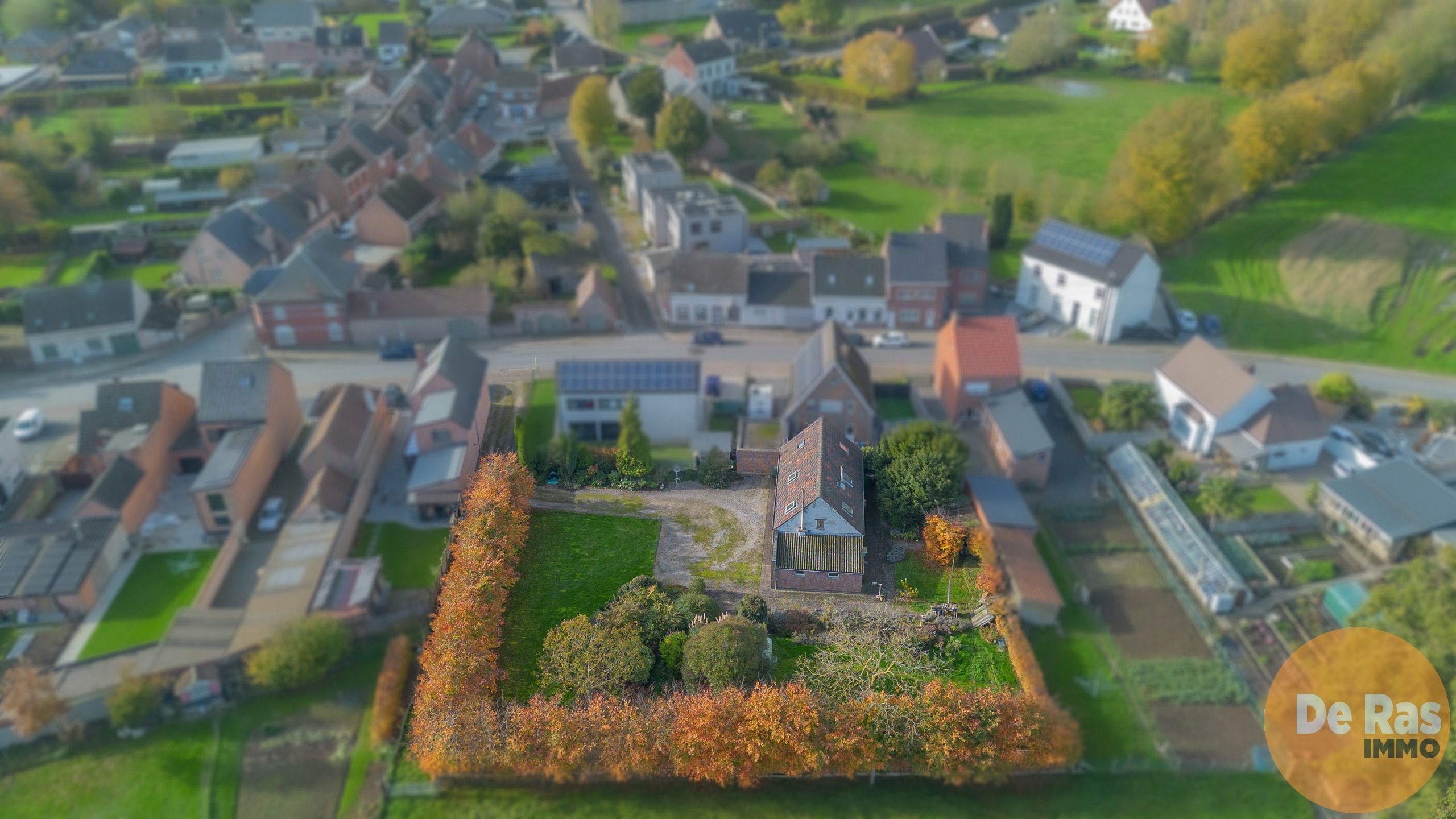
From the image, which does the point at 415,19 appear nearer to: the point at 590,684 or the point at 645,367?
the point at 645,367

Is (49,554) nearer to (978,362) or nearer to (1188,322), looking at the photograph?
(978,362)

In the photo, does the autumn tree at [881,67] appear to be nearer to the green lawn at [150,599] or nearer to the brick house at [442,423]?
the brick house at [442,423]

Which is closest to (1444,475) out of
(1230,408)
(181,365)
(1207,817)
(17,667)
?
(1230,408)

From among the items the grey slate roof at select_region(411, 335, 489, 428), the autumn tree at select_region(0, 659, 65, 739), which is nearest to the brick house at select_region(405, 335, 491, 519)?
the grey slate roof at select_region(411, 335, 489, 428)

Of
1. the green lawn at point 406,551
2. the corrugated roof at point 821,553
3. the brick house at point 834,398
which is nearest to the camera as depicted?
the corrugated roof at point 821,553

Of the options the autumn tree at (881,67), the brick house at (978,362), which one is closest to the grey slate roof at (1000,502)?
the brick house at (978,362)

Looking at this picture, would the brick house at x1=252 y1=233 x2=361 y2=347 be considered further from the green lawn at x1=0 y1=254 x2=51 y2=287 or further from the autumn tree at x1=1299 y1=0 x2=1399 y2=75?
the autumn tree at x1=1299 y1=0 x2=1399 y2=75

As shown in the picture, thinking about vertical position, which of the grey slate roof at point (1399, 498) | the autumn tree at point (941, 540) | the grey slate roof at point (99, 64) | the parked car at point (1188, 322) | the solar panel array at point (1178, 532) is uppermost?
the grey slate roof at point (99, 64)
